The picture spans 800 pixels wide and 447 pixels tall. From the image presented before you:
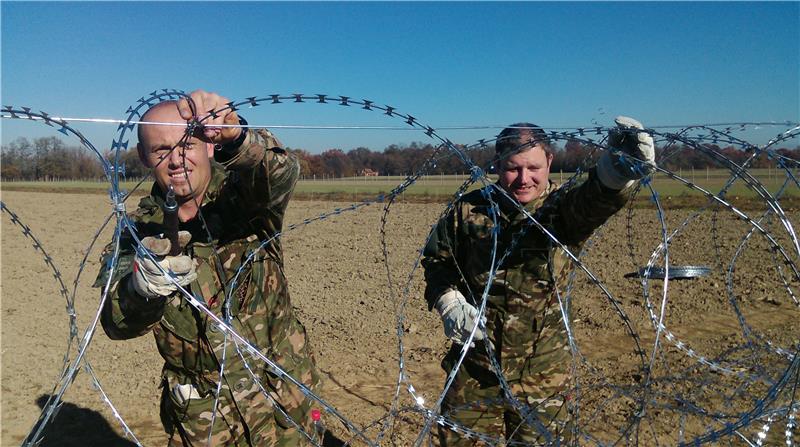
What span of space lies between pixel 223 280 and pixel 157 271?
0.52m

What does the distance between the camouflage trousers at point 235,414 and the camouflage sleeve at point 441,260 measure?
95 cm

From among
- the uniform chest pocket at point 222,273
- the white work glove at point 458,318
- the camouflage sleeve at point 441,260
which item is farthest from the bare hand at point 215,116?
the white work glove at point 458,318

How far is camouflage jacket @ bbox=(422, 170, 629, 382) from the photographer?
3.38 metres

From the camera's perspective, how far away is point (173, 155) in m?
2.91

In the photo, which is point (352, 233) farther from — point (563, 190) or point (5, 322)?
point (563, 190)

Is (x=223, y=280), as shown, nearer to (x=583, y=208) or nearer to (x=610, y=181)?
(x=583, y=208)

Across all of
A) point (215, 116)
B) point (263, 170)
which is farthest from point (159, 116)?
point (263, 170)

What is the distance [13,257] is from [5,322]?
6712mm

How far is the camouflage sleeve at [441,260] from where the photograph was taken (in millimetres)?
3521

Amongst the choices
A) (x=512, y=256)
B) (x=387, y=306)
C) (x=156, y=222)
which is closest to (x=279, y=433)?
(x=156, y=222)

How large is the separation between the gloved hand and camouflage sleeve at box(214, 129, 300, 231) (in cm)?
43

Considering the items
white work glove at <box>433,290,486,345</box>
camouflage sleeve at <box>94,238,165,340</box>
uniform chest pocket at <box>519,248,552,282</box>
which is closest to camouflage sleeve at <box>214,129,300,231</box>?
camouflage sleeve at <box>94,238,165,340</box>

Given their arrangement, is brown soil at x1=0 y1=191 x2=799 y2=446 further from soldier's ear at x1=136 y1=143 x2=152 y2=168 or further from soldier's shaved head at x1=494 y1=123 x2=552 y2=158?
soldier's ear at x1=136 y1=143 x2=152 y2=168

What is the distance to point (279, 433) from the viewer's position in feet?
10.6
